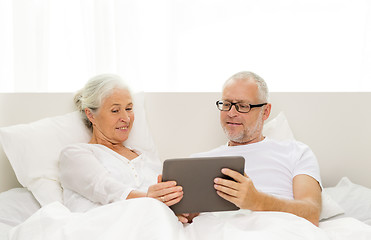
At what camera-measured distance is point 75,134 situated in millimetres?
1836

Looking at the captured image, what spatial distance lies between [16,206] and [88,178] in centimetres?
35

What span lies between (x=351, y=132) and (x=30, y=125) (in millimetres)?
1581

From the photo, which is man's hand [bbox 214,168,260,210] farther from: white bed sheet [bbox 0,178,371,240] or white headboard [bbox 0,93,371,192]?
white headboard [bbox 0,93,371,192]

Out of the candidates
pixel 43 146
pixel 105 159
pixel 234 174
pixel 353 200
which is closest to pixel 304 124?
pixel 353 200

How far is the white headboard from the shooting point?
205cm

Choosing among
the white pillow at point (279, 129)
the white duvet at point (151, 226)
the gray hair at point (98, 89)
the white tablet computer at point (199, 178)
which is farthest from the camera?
the white pillow at point (279, 129)

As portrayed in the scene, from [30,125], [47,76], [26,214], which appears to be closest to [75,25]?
[47,76]

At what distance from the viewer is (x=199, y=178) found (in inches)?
49.8

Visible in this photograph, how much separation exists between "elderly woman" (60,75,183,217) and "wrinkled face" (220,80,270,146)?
379mm

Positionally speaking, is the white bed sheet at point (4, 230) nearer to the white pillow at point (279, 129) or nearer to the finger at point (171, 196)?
the finger at point (171, 196)

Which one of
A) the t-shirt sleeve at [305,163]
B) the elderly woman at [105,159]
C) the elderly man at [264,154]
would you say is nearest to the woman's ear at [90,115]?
the elderly woman at [105,159]

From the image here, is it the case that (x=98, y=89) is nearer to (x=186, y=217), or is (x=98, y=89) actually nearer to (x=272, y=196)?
(x=186, y=217)

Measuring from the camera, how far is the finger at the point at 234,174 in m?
1.25

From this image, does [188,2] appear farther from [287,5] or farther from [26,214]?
[26,214]
